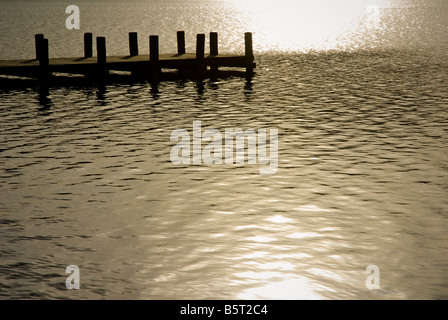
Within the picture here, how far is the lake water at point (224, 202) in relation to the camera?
10.1 metres

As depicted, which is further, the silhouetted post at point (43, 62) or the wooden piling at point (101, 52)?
the wooden piling at point (101, 52)

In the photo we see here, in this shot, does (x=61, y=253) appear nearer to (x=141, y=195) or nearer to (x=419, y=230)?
(x=141, y=195)

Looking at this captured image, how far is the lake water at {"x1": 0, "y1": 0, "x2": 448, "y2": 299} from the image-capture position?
10062 mm

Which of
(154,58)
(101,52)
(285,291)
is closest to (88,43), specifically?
(101,52)

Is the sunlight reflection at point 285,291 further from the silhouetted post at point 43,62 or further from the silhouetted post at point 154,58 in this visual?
the silhouetted post at point 154,58

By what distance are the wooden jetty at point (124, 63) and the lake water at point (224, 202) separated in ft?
13.3

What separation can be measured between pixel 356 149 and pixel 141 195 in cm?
679

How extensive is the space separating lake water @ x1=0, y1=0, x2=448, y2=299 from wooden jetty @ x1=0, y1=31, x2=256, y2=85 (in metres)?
4.07

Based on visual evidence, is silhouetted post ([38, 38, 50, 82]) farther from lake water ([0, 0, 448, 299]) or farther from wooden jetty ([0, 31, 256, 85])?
lake water ([0, 0, 448, 299])

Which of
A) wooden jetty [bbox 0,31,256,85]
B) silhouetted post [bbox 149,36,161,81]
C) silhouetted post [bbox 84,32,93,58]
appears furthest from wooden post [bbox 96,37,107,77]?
silhouetted post [bbox 84,32,93,58]

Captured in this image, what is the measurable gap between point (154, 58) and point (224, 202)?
→ 21.4 metres

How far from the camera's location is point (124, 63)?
33.8 metres

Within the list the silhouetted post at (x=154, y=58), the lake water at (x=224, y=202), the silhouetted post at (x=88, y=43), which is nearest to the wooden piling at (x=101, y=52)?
the silhouetted post at (x=154, y=58)
